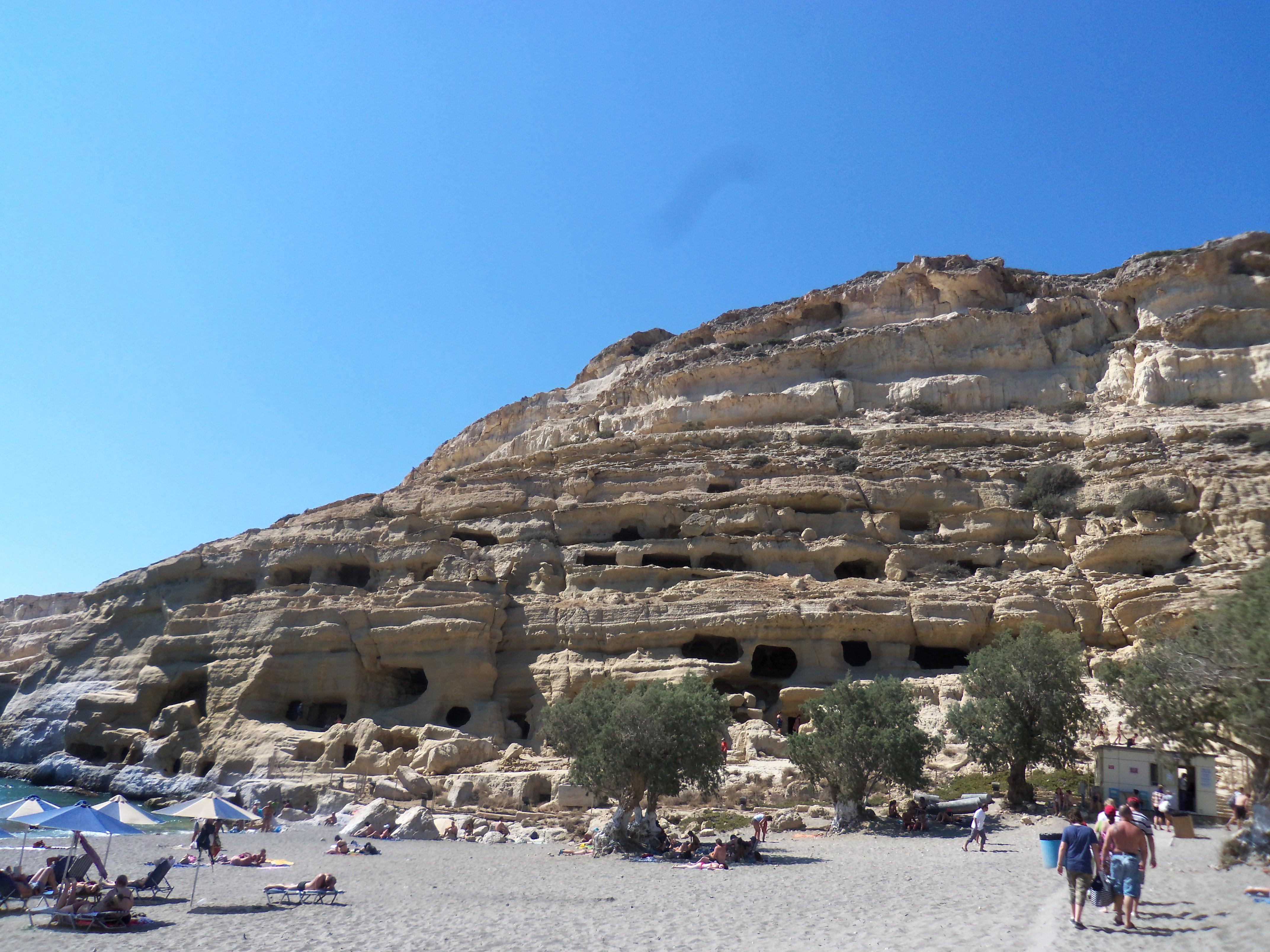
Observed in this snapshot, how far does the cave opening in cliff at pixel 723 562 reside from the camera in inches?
1304

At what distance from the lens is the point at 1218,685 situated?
13594mm

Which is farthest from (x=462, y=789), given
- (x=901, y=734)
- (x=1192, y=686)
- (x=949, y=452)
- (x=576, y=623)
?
(x=949, y=452)

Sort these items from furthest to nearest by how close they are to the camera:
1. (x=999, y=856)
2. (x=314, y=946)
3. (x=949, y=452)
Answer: (x=949, y=452) < (x=999, y=856) < (x=314, y=946)

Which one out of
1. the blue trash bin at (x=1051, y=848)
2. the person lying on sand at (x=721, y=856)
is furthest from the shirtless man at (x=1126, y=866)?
the person lying on sand at (x=721, y=856)

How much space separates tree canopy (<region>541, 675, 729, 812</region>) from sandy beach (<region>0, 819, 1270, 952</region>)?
1606 millimetres

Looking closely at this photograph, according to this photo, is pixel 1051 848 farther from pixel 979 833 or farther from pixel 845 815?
pixel 845 815

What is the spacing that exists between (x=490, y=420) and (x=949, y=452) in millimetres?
30114

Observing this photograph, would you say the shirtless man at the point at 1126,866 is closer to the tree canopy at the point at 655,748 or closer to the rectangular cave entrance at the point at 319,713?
→ the tree canopy at the point at 655,748

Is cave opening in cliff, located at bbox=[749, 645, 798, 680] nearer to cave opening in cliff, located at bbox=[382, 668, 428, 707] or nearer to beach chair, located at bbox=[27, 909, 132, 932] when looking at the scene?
cave opening in cliff, located at bbox=[382, 668, 428, 707]

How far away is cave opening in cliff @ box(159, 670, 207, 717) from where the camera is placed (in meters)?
32.0

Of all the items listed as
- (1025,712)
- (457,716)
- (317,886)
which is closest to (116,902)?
(317,886)

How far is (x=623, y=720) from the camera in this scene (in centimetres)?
1809

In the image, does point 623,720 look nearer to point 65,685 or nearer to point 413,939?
point 413,939

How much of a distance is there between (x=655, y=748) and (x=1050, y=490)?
21.9m
